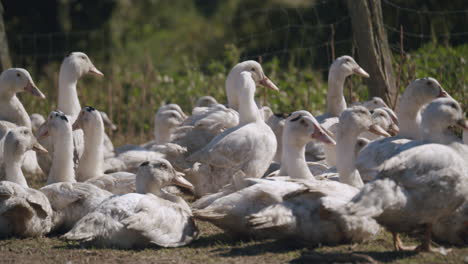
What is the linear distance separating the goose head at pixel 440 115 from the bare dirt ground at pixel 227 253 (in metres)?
0.95

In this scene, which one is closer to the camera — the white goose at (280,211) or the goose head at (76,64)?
the white goose at (280,211)

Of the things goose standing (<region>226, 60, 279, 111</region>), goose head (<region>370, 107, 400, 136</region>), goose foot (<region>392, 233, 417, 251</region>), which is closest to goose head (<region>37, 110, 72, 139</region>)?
goose standing (<region>226, 60, 279, 111</region>)

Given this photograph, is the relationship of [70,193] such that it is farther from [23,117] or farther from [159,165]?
[23,117]

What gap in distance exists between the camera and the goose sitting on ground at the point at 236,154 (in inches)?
320

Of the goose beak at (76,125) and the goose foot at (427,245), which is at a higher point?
the goose beak at (76,125)

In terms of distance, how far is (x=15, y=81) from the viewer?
9.70m

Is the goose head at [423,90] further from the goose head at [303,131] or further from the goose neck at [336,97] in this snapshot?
the goose neck at [336,97]

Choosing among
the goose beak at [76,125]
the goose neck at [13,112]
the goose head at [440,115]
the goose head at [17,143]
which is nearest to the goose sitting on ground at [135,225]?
the goose head at [17,143]

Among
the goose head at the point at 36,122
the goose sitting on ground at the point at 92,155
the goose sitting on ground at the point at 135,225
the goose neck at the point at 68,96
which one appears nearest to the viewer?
the goose sitting on ground at the point at 135,225

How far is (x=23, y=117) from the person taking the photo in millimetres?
9570

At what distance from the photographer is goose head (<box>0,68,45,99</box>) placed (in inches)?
380

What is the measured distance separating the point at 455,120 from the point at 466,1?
973 centimetres

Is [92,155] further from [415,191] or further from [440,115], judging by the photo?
[415,191]

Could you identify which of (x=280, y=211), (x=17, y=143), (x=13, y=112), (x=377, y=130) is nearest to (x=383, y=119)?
(x=377, y=130)
